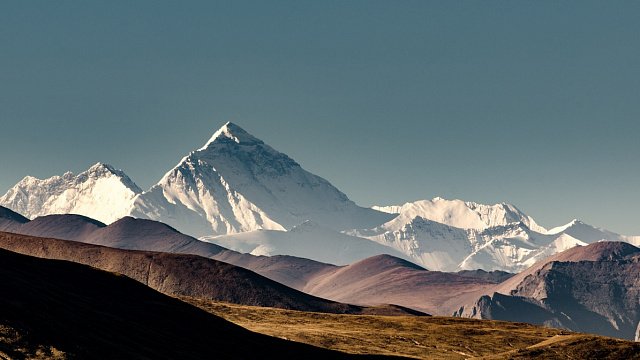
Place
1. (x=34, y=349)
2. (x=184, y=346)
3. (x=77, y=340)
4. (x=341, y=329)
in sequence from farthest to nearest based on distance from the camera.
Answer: (x=341, y=329) → (x=184, y=346) → (x=77, y=340) → (x=34, y=349)

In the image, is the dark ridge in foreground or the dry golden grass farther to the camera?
the dry golden grass

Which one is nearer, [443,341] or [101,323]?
[101,323]

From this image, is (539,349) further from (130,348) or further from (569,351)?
(130,348)

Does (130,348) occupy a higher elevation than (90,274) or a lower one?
lower

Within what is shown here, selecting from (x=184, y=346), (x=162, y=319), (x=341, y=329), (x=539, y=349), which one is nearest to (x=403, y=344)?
(x=341, y=329)

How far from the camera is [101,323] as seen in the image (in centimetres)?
11075

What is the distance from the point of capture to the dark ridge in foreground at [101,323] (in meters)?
92.6

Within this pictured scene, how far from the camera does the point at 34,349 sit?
290ft

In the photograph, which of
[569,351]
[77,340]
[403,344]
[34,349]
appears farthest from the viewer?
[403,344]

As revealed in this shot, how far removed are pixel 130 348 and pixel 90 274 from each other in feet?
172

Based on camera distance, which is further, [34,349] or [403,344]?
[403,344]

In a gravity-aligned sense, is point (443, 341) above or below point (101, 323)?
above

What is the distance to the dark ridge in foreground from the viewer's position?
92.6 m

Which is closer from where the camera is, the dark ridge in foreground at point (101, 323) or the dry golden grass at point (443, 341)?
the dark ridge in foreground at point (101, 323)
